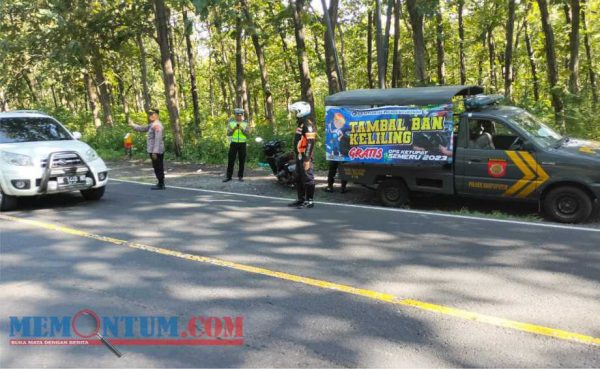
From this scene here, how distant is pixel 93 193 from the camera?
32.3 ft

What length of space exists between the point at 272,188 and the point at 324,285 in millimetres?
6486

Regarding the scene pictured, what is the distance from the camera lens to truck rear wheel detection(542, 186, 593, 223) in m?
7.42

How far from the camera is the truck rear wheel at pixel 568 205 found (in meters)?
7.42

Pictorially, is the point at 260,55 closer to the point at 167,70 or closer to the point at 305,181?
the point at 167,70

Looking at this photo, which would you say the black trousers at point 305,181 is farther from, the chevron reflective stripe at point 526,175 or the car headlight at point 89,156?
the car headlight at point 89,156

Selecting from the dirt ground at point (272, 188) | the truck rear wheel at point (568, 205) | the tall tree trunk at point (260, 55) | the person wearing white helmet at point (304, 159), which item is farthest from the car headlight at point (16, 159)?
the truck rear wheel at point (568, 205)

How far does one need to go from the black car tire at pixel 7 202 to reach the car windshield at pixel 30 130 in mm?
1116

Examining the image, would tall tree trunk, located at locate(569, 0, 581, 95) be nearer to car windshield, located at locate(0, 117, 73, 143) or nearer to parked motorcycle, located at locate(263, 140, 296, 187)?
parked motorcycle, located at locate(263, 140, 296, 187)

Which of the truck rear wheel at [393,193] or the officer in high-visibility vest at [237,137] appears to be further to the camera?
the officer in high-visibility vest at [237,137]

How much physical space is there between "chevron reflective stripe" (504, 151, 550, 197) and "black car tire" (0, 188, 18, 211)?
A: 893cm

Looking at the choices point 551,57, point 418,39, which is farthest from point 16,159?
point 551,57

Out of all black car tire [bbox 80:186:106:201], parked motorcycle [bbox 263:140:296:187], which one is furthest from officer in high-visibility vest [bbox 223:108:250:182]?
black car tire [bbox 80:186:106:201]

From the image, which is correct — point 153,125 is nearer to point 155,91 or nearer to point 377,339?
point 377,339

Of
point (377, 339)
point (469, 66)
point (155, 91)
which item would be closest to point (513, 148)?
point (377, 339)
